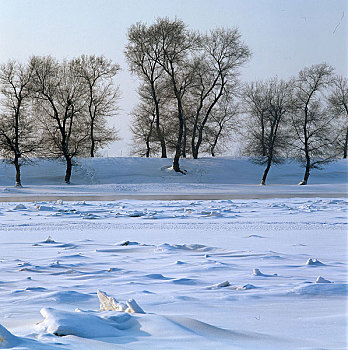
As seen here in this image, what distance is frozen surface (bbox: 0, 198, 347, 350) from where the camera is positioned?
256 centimetres

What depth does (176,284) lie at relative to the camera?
4305 millimetres

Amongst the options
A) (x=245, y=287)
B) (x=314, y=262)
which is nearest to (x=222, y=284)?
(x=245, y=287)

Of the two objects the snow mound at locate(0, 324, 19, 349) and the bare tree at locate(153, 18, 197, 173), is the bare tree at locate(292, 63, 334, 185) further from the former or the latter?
the snow mound at locate(0, 324, 19, 349)

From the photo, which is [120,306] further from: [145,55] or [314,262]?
[145,55]

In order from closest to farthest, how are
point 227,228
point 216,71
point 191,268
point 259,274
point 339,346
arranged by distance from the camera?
point 339,346
point 259,274
point 191,268
point 227,228
point 216,71

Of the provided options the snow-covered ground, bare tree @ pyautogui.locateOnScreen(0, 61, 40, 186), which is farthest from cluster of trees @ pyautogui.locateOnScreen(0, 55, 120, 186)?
the snow-covered ground

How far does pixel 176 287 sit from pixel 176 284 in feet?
0.40

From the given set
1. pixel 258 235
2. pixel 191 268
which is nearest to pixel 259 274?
pixel 191 268

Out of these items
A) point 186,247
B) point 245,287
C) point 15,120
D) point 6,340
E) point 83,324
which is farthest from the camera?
point 15,120

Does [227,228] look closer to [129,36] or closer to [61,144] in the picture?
[61,144]

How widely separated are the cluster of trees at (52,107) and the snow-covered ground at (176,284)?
28414 mm

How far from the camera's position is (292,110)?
129 feet

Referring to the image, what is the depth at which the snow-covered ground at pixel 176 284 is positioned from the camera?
8.45ft

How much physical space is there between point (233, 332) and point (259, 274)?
1.93 m
